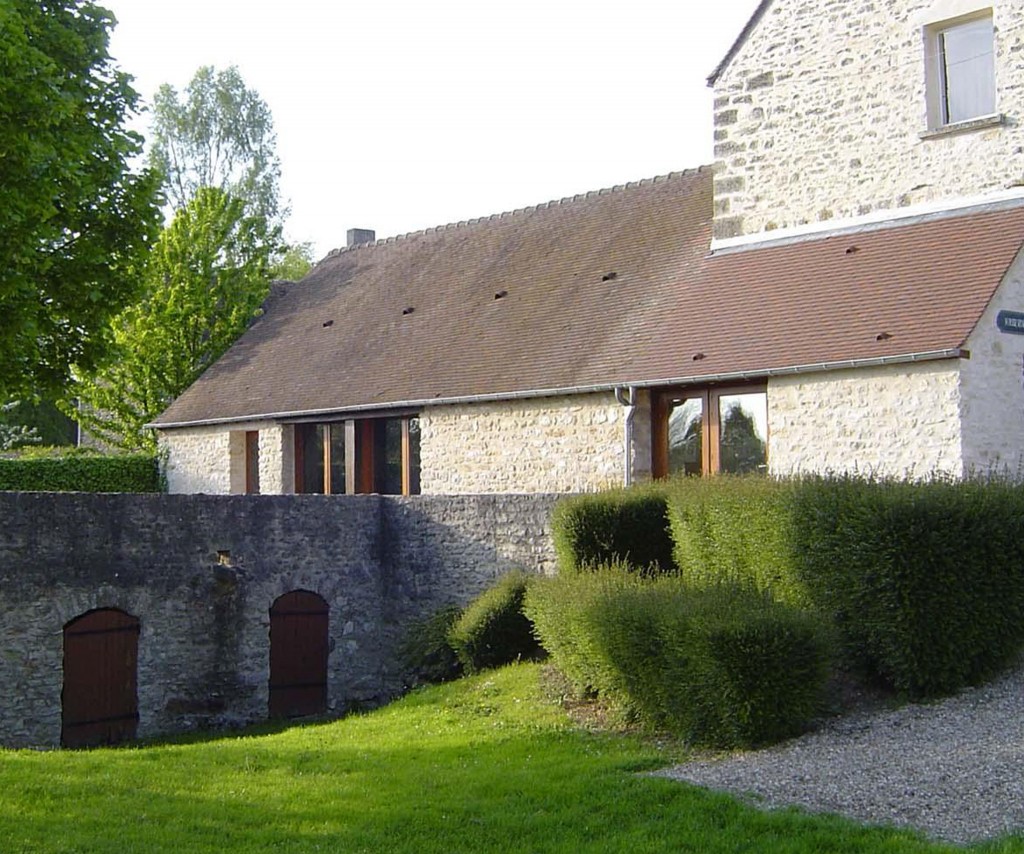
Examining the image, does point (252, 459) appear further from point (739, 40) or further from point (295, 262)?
point (295, 262)

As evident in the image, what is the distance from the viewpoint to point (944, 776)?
344 inches

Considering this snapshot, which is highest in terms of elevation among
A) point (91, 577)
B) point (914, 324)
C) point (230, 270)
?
point (230, 270)

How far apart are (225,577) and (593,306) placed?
6838 millimetres

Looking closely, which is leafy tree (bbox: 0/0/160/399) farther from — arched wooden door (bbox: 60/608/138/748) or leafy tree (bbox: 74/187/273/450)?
leafy tree (bbox: 74/187/273/450)

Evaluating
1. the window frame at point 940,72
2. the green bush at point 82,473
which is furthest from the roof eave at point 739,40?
the green bush at point 82,473

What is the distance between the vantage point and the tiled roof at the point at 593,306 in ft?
50.2

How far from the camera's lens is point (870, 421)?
14.9 m

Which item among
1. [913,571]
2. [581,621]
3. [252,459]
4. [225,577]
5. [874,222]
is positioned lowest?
[581,621]

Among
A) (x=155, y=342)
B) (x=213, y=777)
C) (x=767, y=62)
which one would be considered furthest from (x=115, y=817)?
(x=155, y=342)

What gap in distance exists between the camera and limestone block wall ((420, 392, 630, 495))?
17625mm

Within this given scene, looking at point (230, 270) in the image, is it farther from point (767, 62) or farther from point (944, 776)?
point (944, 776)

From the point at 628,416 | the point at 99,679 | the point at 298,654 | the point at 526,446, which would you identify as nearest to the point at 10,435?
the point at 298,654

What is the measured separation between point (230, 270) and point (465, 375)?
1167 cm

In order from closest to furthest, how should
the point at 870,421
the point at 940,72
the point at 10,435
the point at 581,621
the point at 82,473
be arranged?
the point at 581,621 → the point at 870,421 → the point at 940,72 → the point at 82,473 → the point at 10,435
